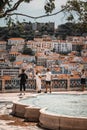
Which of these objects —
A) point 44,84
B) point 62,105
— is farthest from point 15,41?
point 62,105

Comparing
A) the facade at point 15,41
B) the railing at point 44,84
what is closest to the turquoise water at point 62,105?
the railing at point 44,84

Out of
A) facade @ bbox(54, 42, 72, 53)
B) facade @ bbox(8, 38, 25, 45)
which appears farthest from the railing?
facade @ bbox(54, 42, 72, 53)

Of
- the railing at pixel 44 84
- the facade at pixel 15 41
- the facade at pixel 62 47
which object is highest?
the facade at pixel 15 41

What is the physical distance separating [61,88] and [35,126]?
1397 centimetres

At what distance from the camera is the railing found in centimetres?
2430

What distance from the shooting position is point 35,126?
11.7 m

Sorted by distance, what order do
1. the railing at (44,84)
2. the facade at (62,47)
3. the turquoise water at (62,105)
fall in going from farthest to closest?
the facade at (62,47), the railing at (44,84), the turquoise water at (62,105)

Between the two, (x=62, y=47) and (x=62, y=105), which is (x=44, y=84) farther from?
(x=62, y=47)

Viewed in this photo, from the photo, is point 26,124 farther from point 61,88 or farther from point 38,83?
point 61,88

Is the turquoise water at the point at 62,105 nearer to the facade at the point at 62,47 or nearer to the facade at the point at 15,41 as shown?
the facade at the point at 15,41

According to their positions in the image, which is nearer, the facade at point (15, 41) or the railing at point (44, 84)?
the railing at point (44, 84)

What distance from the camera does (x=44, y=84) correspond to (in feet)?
82.8

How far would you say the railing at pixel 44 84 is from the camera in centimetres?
2430

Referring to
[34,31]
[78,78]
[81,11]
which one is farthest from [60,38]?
[81,11]
